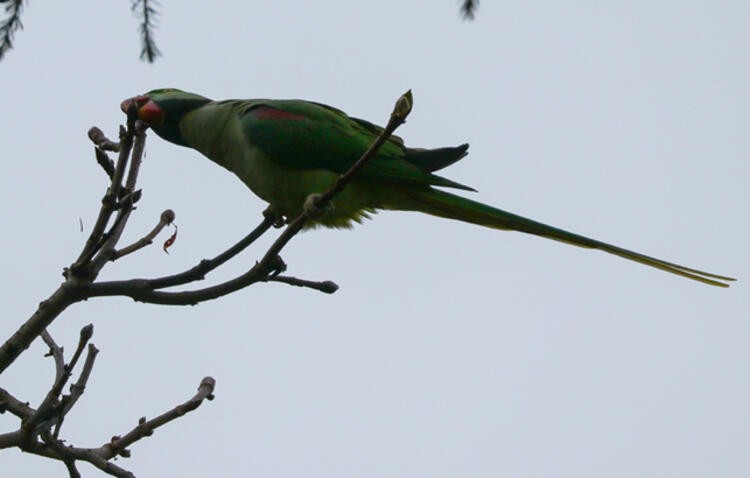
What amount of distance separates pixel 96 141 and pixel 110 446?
A: 1.04 m

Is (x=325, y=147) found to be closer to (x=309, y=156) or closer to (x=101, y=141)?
(x=309, y=156)

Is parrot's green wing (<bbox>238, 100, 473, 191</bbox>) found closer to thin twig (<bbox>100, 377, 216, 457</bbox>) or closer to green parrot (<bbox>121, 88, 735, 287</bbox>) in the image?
green parrot (<bbox>121, 88, 735, 287</bbox>)

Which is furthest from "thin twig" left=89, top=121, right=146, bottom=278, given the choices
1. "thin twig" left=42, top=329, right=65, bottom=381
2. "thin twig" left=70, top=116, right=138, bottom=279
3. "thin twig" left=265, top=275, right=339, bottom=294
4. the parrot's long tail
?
the parrot's long tail

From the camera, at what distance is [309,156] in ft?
12.6

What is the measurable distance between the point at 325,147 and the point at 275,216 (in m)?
0.45

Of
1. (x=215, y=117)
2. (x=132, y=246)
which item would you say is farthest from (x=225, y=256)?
(x=215, y=117)

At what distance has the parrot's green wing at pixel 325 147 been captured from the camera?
3.83 m

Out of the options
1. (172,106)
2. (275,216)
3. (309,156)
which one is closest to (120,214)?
(275,216)

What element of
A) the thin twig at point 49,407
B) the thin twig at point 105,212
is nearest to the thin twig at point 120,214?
the thin twig at point 105,212

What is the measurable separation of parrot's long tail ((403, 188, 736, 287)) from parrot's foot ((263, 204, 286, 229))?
2.03 ft

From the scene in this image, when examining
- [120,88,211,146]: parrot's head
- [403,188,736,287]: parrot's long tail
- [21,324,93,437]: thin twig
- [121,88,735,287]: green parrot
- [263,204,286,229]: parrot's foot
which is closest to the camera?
[21,324,93,437]: thin twig

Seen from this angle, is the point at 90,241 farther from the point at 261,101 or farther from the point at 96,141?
the point at 261,101

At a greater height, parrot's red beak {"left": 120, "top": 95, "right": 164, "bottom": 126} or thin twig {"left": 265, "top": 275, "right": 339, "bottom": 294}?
parrot's red beak {"left": 120, "top": 95, "right": 164, "bottom": 126}

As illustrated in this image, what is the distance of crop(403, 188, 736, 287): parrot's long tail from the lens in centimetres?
325
